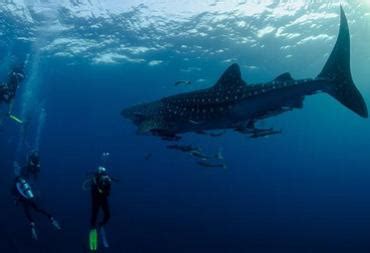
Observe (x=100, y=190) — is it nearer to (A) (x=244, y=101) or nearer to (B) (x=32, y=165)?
(A) (x=244, y=101)

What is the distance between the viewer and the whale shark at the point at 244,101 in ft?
26.3

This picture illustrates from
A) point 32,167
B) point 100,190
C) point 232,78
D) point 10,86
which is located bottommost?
point 100,190

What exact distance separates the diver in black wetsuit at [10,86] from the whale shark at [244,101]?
27.4 feet

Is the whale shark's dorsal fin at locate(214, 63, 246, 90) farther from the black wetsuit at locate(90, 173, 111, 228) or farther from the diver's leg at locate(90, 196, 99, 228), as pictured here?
the diver's leg at locate(90, 196, 99, 228)

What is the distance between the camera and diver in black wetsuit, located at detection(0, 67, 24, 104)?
645 inches

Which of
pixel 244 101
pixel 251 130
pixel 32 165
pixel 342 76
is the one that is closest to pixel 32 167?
pixel 32 165

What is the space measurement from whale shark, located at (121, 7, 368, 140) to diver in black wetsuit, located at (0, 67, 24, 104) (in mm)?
8362

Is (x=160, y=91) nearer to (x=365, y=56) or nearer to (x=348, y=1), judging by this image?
(x=365, y=56)

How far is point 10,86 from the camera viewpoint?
54.3 ft

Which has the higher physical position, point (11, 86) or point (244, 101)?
point (11, 86)

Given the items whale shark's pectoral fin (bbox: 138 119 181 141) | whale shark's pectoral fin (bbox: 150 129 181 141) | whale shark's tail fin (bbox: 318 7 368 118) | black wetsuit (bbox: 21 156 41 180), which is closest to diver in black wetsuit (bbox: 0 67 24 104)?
black wetsuit (bbox: 21 156 41 180)

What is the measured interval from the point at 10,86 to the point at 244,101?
12.2m

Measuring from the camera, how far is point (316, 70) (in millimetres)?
47188

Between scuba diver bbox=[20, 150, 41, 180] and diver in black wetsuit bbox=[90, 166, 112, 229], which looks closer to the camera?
diver in black wetsuit bbox=[90, 166, 112, 229]
